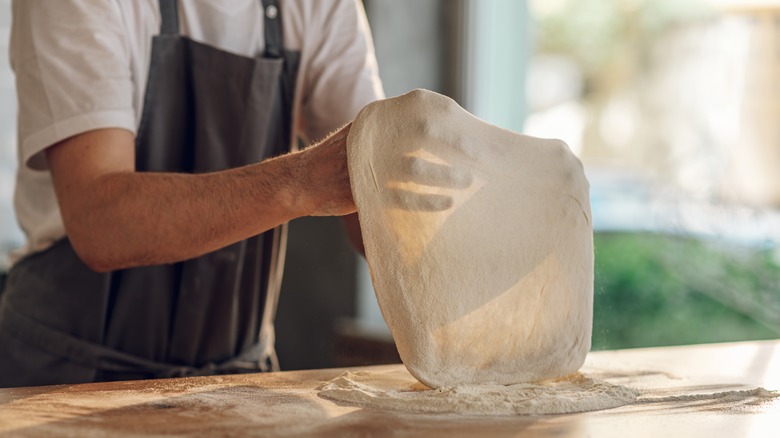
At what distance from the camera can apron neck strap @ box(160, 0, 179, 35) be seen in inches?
61.4

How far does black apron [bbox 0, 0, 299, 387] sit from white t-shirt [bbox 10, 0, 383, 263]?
3 centimetres

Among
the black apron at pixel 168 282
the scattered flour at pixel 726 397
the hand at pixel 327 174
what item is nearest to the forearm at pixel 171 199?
the hand at pixel 327 174

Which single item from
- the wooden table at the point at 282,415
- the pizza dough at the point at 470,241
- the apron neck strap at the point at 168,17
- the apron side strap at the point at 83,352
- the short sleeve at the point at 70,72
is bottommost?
the wooden table at the point at 282,415

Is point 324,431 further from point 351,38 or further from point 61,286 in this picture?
point 351,38

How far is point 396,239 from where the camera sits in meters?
1.20

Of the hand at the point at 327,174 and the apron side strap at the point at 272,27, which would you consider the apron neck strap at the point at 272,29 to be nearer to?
the apron side strap at the point at 272,27

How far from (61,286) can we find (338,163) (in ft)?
2.13

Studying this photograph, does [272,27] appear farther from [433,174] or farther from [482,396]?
[482,396]

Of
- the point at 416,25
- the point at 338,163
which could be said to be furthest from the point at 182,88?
the point at 416,25

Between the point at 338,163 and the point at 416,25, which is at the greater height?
the point at 416,25

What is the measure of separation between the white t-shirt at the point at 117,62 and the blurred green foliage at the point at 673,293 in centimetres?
250

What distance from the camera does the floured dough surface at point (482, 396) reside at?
1155 millimetres

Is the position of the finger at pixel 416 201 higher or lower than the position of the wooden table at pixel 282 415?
higher

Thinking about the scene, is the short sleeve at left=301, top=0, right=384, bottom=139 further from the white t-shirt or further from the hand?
the hand
